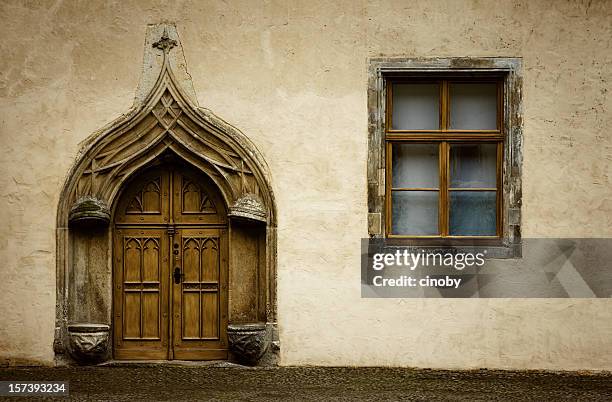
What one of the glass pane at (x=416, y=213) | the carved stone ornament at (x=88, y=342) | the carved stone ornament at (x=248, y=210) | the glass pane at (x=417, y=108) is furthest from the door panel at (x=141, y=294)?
the glass pane at (x=417, y=108)

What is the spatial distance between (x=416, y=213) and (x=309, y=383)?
78.8 inches

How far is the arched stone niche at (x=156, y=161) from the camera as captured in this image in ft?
24.7

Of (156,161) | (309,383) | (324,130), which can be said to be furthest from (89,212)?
(309,383)

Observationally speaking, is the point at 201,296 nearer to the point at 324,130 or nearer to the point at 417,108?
the point at 324,130

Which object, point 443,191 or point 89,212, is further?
point 443,191

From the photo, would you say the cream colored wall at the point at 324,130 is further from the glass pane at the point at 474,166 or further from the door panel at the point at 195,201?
the door panel at the point at 195,201

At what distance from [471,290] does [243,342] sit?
223 centimetres

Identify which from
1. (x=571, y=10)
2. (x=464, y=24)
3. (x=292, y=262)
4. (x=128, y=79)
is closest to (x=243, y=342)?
(x=292, y=262)

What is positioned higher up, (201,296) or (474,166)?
(474,166)

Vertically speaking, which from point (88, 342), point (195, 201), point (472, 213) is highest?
point (195, 201)

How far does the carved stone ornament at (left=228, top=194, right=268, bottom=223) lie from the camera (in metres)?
7.38

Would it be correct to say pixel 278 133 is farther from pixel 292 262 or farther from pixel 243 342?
pixel 243 342

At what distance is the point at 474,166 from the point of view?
7.71 meters

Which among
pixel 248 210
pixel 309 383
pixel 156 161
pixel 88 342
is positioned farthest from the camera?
pixel 156 161
